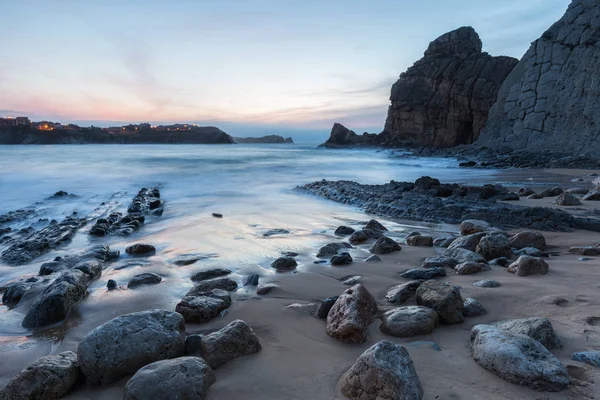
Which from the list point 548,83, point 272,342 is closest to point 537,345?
point 272,342

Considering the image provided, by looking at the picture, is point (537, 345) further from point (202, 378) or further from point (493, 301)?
point (202, 378)

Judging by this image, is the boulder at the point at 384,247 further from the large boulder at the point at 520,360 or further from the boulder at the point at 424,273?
the large boulder at the point at 520,360

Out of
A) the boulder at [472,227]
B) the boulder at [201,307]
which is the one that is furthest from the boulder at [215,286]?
the boulder at [472,227]

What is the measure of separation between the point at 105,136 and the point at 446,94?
72.8 m

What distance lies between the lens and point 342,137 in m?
59.1

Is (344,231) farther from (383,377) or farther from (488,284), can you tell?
(383,377)

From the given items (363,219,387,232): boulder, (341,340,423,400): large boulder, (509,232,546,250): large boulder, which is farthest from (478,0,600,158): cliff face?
(341,340,423,400): large boulder

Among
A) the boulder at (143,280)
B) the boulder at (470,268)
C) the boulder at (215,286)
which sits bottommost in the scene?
the boulder at (143,280)

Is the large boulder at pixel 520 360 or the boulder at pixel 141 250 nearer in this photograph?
the large boulder at pixel 520 360

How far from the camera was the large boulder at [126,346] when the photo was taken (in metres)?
1.73

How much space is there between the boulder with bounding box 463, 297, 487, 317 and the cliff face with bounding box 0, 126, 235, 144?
3501 inches

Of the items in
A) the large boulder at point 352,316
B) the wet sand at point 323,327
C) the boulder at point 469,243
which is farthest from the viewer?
the boulder at point 469,243

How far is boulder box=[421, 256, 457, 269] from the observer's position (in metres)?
3.13

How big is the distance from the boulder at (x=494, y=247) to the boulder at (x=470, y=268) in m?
0.34
